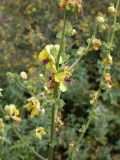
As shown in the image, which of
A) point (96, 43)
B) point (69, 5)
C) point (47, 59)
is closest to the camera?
point (69, 5)

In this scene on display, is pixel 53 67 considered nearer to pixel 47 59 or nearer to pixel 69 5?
pixel 47 59

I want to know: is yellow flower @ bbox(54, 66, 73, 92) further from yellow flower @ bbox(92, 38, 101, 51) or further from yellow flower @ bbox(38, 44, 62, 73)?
yellow flower @ bbox(92, 38, 101, 51)

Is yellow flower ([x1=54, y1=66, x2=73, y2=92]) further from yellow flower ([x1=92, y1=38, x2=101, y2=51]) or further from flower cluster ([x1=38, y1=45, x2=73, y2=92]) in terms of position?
yellow flower ([x1=92, y1=38, x2=101, y2=51])

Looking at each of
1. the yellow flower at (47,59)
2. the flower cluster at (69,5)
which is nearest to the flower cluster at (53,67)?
the yellow flower at (47,59)

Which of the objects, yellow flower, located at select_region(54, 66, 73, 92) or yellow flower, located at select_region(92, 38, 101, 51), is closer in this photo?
yellow flower, located at select_region(54, 66, 73, 92)

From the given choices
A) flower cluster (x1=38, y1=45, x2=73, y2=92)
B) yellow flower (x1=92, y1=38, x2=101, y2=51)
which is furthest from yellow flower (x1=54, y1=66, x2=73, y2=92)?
yellow flower (x1=92, y1=38, x2=101, y2=51)

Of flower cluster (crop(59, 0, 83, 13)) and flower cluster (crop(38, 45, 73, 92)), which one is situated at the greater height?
flower cluster (crop(59, 0, 83, 13))

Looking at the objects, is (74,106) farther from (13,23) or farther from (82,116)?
(13,23)

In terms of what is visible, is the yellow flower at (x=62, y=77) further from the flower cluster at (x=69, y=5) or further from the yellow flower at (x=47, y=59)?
the flower cluster at (x=69, y=5)

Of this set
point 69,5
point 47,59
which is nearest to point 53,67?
point 47,59

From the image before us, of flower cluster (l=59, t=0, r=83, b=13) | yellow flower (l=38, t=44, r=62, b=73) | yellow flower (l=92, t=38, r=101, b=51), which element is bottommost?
yellow flower (l=38, t=44, r=62, b=73)

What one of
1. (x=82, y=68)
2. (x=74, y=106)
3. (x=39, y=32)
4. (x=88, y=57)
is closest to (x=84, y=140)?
(x=74, y=106)

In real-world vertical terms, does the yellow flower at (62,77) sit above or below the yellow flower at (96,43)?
below
